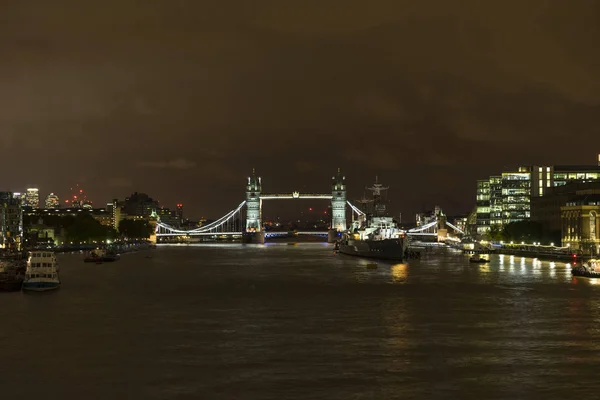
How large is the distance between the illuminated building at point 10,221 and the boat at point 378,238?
44.2 m

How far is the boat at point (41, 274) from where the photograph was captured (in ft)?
167

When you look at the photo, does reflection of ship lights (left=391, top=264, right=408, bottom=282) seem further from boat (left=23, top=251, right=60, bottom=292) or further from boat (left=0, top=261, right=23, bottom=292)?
boat (left=0, top=261, right=23, bottom=292)

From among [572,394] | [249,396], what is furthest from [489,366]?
[249,396]

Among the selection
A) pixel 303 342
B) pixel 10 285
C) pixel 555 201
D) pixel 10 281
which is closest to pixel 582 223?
pixel 555 201

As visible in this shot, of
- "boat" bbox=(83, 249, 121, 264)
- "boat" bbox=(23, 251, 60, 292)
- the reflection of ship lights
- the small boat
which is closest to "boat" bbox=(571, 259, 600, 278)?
the reflection of ship lights

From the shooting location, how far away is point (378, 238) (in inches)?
4299

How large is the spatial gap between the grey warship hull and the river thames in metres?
43.0

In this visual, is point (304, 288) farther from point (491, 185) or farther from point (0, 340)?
point (491, 185)

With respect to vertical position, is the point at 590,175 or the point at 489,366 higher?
the point at 590,175

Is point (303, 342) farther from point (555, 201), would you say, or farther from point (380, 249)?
point (555, 201)

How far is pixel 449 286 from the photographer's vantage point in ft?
185

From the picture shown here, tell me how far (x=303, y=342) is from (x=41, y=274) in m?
26.3

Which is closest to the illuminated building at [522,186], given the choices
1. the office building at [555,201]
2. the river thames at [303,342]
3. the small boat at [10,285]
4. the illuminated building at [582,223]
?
the office building at [555,201]

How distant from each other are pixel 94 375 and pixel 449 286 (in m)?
34.5
